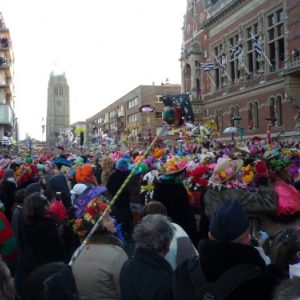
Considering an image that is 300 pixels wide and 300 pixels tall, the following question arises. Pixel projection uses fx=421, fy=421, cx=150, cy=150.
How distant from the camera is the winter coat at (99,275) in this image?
3615 millimetres

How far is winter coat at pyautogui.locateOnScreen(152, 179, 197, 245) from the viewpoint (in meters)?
6.16

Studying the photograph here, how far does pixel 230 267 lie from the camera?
2.80 m

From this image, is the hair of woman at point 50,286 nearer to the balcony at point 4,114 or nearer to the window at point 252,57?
the window at point 252,57

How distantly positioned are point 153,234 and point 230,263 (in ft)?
3.01

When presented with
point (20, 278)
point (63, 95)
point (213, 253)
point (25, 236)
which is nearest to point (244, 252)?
point (213, 253)

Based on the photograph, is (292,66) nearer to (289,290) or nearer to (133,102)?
(289,290)

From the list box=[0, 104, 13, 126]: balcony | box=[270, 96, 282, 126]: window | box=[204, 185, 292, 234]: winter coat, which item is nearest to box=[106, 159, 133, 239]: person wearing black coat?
box=[204, 185, 292, 234]: winter coat

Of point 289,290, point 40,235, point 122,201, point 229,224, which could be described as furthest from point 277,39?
point 289,290

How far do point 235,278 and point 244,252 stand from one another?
21cm

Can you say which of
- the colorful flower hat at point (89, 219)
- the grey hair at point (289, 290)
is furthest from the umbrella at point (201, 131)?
the grey hair at point (289, 290)

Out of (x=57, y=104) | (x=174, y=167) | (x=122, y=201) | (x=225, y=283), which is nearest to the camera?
(x=225, y=283)

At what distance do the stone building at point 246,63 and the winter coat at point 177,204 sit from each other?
19746 millimetres

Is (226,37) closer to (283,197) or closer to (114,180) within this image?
(114,180)

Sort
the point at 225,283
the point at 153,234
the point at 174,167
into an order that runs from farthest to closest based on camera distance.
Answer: the point at 174,167 → the point at 153,234 → the point at 225,283
